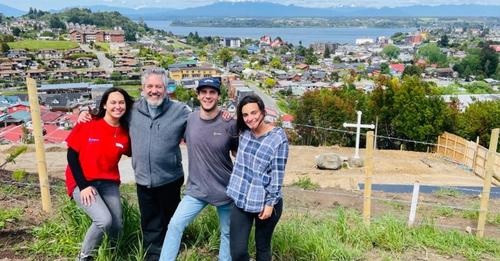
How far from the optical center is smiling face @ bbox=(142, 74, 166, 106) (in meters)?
2.62

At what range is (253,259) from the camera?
3092 millimetres

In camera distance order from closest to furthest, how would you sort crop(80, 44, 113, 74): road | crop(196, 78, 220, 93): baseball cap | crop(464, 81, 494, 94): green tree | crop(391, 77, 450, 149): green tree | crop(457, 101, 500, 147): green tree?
crop(196, 78, 220, 93): baseball cap
crop(391, 77, 450, 149): green tree
crop(457, 101, 500, 147): green tree
crop(464, 81, 494, 94): green tree
crop(80, 44, 113, 74): road

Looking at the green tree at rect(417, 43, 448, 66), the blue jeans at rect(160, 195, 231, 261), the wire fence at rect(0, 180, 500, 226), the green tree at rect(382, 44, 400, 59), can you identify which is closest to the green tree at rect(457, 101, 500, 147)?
the wire fence at rect(0, 180, 500, 226)

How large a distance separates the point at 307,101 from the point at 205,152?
17112 millimetres

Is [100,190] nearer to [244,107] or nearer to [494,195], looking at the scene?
[244,107]

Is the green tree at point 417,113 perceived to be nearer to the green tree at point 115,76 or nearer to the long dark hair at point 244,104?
the long dark hair at point 244,104

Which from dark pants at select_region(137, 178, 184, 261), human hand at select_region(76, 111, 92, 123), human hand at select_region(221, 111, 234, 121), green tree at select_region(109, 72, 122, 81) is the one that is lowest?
green tree at select_region(109, 72, 122, 81)

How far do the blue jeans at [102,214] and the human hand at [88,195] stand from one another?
0.03m

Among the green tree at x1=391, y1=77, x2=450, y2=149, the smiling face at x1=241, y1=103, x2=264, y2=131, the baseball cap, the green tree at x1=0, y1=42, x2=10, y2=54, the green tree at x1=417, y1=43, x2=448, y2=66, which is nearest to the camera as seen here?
the smiling face at x1=241, y1=103, x2=264, y2=131

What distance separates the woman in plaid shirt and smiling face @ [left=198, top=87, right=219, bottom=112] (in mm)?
158

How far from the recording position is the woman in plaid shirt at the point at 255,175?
240cm

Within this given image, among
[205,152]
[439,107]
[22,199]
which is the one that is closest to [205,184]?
[205,152]

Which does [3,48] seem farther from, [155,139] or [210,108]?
[210,108]

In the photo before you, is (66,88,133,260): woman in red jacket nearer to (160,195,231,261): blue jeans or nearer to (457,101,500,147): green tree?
(160,195,231,261): blue jeans
